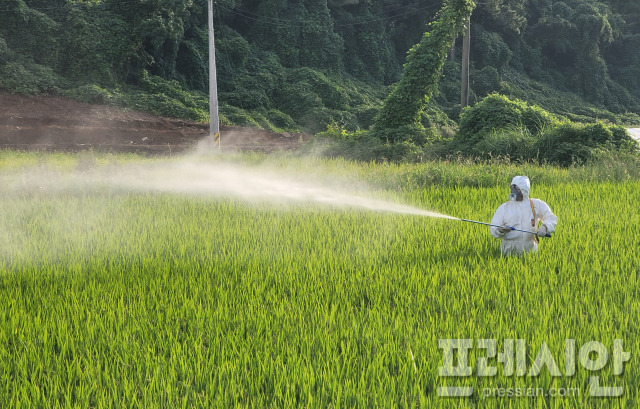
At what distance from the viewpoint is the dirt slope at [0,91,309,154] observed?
21141 millimetres

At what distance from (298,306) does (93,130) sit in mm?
20937

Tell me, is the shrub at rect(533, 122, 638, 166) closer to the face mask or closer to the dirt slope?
the dirt slope

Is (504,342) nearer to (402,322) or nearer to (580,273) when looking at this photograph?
(402,322)

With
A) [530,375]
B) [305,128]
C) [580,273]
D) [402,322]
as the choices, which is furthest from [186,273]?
[305,128]

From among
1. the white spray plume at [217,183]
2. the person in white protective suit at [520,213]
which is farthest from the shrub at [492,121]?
the person in white protective suit at [520,213]

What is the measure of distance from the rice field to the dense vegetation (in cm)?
1153

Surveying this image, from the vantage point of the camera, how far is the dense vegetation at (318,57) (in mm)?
24875

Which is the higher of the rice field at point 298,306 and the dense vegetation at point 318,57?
the dense vegetation at point 318,57

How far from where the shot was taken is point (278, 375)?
2.99 metres

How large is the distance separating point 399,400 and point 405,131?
16970 millimetres

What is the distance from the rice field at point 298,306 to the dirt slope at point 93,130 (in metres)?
14.6

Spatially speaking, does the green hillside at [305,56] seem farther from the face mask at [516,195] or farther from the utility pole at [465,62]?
the face mask at [516,195]
